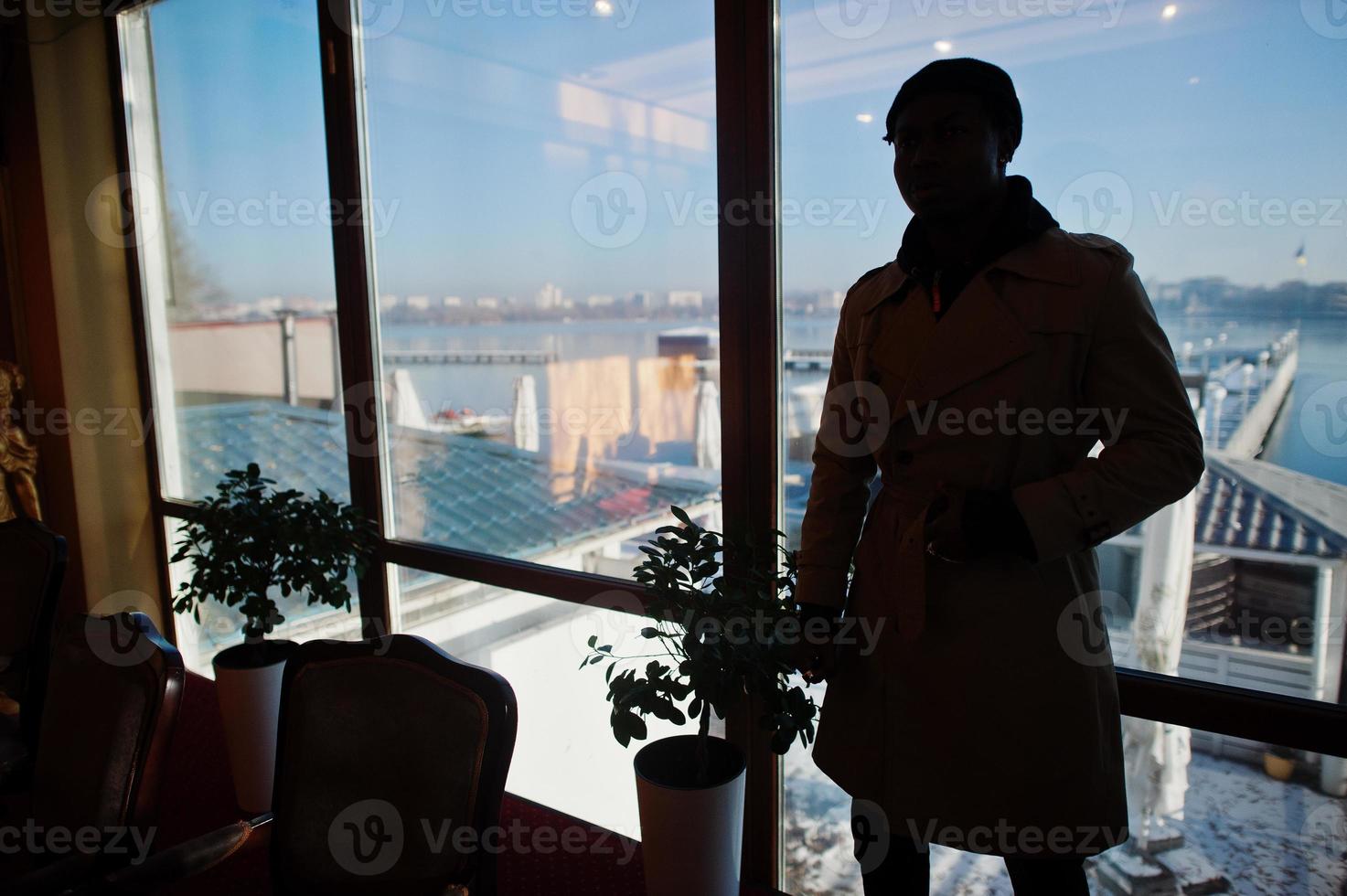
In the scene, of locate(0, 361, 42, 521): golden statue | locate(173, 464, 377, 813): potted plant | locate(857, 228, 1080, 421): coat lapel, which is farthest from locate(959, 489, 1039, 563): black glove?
locate(0, 361, 42, 521): golden statue

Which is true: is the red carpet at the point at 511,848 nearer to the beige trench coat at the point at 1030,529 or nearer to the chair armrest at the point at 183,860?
the chair armrest at the point at 183,860

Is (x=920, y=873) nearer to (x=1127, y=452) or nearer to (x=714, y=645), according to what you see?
(x=714, y=645)

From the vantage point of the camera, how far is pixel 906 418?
1.26 meters

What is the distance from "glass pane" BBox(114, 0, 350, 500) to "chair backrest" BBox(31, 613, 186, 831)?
58.3 inches

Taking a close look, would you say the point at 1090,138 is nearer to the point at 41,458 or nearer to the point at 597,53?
the point at 597,53

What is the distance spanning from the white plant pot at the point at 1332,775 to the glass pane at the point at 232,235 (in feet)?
9.50

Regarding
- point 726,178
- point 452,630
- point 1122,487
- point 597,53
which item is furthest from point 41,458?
point 1122,487

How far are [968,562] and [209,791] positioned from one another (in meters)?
2.64

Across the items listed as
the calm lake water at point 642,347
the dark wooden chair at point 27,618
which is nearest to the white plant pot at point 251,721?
the dark wooden chair at point 27,618

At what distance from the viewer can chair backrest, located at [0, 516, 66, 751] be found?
2.32 meters

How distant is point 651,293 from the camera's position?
2248 millimetres

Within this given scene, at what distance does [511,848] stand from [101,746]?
1.19m

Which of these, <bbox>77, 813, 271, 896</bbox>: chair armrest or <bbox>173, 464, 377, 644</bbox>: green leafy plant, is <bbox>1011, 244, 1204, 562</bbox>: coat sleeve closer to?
<bbox>77, 813, 271, 896</bbox>: chair armrest

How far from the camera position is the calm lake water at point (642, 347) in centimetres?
146
